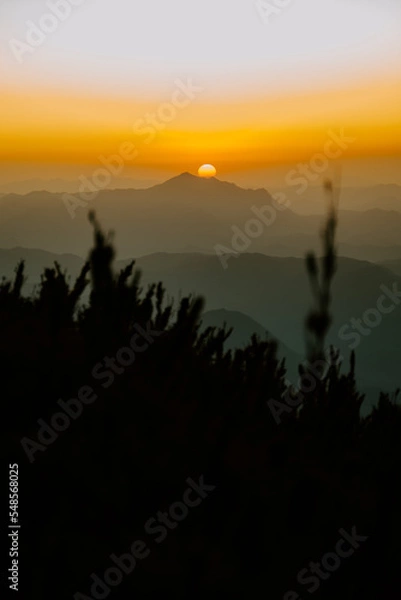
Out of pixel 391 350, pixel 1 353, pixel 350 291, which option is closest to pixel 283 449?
pixel 1 353

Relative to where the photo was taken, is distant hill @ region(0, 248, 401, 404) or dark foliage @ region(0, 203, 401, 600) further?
distant hill @ region(0, 248, 401, 404)

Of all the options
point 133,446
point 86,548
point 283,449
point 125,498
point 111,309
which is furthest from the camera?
point 111,309

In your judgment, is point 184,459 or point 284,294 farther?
point 284,294

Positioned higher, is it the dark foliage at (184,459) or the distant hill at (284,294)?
the distant hill at (284,294)

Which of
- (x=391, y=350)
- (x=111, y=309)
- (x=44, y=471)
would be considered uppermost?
(x=391, y=350)

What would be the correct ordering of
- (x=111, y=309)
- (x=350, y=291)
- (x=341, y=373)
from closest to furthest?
(x=111, y=309), (x=341, y=373), (x=350, y=291)

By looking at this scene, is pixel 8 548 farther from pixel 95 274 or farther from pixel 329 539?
pixel 95 274

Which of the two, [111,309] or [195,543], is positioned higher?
[111,309]

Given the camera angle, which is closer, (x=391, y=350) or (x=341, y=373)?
(x=341, y=373)

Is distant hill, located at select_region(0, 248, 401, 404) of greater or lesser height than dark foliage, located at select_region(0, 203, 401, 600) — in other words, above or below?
above

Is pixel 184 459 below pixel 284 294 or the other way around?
below

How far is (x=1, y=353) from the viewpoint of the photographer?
382 centimetres

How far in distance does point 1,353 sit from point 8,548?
141 centimetres

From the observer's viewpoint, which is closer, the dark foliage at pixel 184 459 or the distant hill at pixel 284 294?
the dark foliage at pixel 184 459
